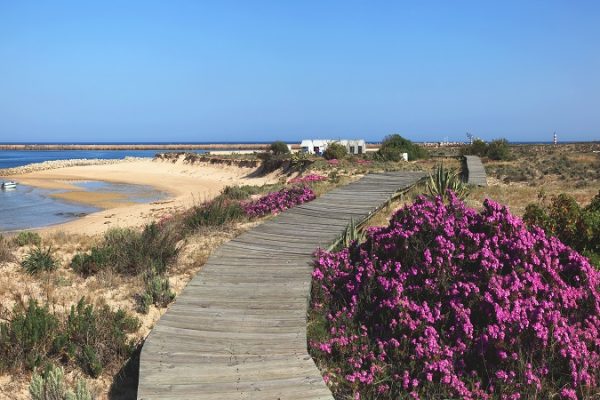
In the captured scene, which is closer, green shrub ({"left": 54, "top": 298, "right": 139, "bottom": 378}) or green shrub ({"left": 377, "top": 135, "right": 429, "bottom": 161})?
green shrub ({"left": 54, "top": 298, "right": 139, "bottom": 378})

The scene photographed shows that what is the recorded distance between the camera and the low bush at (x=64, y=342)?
15.8 ft

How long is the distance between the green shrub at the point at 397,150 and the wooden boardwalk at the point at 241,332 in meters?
24.6

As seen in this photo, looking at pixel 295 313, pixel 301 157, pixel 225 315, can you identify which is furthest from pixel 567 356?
pixel 301 157

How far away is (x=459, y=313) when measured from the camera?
15.7ft

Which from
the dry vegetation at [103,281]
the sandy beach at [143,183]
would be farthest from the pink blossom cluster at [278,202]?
the sandy beach at [143,183]

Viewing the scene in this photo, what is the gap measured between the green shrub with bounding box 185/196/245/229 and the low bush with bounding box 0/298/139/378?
546 cm

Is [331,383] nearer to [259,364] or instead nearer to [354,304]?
[259,364]

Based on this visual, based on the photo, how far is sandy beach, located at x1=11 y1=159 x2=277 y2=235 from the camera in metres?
19.2

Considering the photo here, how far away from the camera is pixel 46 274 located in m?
7.80

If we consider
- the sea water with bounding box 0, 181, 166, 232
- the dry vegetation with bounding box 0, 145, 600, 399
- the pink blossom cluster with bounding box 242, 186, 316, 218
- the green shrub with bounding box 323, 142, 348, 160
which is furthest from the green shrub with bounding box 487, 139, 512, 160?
the pink blossom cluster with bounding box 242, 186, 316, 218

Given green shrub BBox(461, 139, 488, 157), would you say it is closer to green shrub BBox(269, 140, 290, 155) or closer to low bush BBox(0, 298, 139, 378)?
green shrub BBox(269, 140, 290, 155)

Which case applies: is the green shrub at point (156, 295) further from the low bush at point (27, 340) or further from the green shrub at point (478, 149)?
the green shrub at point (478, 149)

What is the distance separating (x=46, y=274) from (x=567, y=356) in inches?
285

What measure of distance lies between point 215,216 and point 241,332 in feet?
22.1
